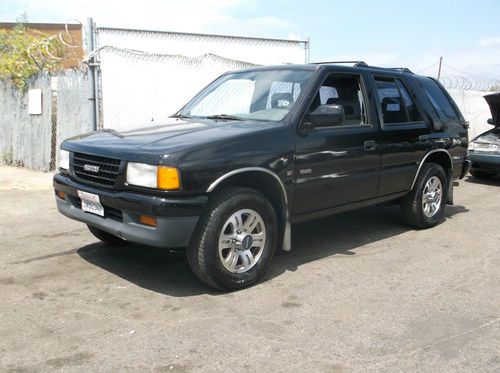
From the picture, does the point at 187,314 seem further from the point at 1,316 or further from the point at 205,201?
the point at 1,316

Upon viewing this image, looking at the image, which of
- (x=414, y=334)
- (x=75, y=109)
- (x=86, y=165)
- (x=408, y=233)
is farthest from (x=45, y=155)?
(x=414, y=334)

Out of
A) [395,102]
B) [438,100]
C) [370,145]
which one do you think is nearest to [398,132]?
[395,102]

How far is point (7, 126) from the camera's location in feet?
35.9

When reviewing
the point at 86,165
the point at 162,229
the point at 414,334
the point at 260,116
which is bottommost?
the point at 414,334

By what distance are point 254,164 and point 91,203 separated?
1348 mm

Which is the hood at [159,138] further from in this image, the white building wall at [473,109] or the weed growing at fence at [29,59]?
the white building wall at [473,109]

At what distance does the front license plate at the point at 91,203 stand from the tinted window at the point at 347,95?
2.24 metres

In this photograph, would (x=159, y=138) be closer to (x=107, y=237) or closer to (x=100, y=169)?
(x=100, y=169)

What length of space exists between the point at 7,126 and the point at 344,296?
9026mm

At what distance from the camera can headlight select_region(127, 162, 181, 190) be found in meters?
3.80

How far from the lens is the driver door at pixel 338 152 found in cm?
473

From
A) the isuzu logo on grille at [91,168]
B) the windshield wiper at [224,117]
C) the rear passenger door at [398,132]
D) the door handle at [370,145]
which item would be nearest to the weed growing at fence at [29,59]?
the windshield wiper at [224,117]

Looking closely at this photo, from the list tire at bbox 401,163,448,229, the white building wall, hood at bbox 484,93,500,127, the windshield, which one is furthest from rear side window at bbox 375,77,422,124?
the white building wall

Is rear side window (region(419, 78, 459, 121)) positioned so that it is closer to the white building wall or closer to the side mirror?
the side mirror
